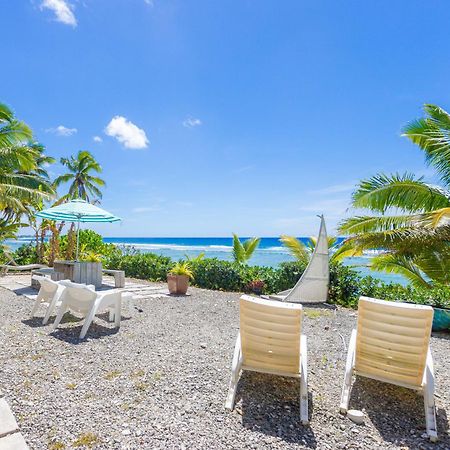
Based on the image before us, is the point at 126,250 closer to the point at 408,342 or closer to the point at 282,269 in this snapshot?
the point at 282,269

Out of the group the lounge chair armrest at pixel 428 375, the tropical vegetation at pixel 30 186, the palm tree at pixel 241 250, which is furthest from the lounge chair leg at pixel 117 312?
the palm tree at pixel 241 250

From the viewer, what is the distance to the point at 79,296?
15.8 ft

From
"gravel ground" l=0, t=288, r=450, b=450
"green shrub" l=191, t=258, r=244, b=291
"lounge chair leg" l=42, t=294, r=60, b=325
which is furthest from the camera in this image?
"green shrub" l=191, t=258, r=244, b=291

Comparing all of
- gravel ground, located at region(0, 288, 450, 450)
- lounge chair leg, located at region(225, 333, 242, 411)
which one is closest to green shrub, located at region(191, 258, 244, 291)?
gravel ground, located at region(0, 288, 450, 450)

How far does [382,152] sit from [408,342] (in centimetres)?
1101

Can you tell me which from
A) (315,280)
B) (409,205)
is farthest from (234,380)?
(409,205)

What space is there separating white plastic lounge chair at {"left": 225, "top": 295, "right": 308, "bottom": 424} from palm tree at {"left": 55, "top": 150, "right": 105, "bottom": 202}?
20.5 m

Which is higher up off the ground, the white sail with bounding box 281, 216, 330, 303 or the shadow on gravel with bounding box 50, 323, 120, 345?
the white sail with bounding box 281, 216, 330, 303

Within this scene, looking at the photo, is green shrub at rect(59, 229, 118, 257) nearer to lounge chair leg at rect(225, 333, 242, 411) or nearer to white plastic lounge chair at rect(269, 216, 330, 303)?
white plastic lounge chair at rect(269, 216, 330, 303)

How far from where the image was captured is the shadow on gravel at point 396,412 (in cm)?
242

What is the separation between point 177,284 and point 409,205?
19.5ft

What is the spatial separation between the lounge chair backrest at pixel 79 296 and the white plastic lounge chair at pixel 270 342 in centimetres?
263

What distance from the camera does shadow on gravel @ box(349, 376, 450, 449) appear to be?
7.94 feet

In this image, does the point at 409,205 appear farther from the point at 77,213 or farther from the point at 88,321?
the point at 77,213
